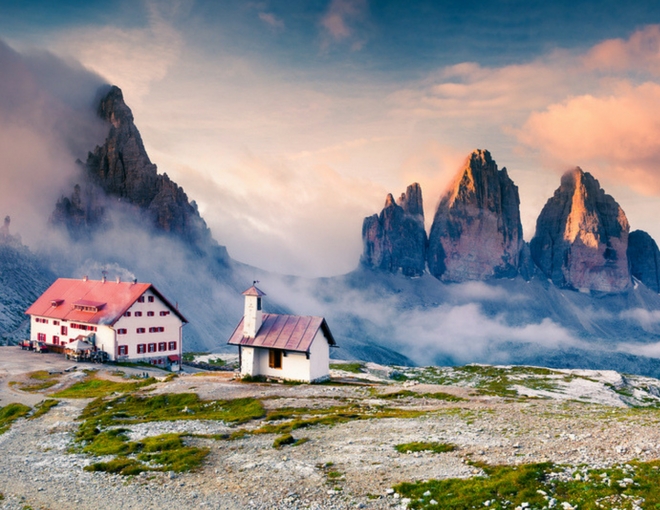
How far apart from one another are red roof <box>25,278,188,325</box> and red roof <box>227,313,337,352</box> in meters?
30.1

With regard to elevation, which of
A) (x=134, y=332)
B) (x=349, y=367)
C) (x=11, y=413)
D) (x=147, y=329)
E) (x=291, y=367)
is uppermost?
(x=147, y=329)

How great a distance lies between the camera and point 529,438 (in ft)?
99.9

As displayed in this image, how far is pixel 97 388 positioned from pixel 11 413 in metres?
14.3

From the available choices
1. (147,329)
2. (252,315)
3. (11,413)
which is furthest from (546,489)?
(147,329)

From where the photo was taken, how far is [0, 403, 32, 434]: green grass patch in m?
46.6

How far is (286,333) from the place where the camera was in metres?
65.1

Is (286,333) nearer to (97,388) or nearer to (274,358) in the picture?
(274,358)

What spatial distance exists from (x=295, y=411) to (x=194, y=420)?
831 centimetres

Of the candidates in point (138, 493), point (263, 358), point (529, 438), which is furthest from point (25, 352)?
point (529, 438)

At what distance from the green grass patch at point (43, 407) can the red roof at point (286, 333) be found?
19.4 meters

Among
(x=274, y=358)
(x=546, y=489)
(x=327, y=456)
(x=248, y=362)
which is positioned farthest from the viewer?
(x=248, y=362)

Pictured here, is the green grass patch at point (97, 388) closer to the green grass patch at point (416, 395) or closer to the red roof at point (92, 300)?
the red roof at point (92, 300)

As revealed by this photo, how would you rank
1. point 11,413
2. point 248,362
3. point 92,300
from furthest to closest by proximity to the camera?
point 92,300 < point 248,362 < point 11,413

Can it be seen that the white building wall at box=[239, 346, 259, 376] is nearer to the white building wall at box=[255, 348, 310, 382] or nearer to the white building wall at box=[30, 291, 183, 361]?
the white building wall at box=[255, 348, 310, 382]
